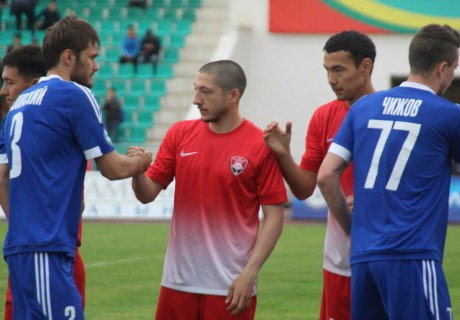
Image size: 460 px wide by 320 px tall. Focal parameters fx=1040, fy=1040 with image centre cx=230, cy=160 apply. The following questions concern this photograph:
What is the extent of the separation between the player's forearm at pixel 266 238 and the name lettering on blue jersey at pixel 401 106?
88 cm

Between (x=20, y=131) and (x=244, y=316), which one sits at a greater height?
(x=20, y=131)

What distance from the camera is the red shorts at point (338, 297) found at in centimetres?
609

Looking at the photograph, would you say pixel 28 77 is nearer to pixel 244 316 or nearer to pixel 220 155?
pixel 220 155

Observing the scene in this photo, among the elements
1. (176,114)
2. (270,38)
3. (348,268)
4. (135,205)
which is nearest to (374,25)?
(270,38)

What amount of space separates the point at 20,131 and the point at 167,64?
22695mm

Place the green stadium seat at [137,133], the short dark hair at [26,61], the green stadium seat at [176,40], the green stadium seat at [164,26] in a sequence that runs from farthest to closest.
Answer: the green stadium seat at [164,26]
the green stadium seat at [176,40]
the green stadium seat at [137,133]
the short dark hair at [26,61]

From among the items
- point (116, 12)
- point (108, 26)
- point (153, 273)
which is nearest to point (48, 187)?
point (153, 273)

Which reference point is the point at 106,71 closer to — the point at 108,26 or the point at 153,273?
the point at 108,26

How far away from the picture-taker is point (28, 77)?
608 cm

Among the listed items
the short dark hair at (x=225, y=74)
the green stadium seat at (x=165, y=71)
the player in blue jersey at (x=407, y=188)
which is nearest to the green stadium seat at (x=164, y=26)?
the green stadium seat at (x=165, y=71)

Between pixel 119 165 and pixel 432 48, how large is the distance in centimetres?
170

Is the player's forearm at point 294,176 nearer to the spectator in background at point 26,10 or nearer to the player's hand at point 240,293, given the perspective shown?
the player's hand at point 240,293

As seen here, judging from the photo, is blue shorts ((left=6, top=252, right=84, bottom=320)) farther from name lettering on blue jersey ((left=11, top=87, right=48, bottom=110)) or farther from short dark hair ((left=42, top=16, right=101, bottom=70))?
short dark hair ((left=42, top=16, right=101, bottom=70))

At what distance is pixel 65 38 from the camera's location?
5340mm
